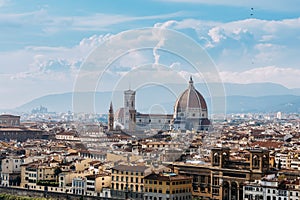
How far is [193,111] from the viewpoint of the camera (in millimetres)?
42906

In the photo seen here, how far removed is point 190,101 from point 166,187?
26.3 meters

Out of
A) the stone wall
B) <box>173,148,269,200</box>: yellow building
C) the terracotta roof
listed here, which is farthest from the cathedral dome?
the terracotta roof

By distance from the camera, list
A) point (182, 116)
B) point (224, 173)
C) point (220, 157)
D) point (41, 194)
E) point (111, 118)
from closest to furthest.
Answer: point (224, 173), point (220, 157), point (41, 194), point (111, 118), point (182, 116)

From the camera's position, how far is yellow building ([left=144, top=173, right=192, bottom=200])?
16.7 m

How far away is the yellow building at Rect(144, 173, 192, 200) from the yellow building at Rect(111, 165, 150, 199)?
0.95 feet

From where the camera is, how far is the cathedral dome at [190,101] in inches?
1673

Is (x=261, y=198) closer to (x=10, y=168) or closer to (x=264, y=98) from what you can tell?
(x=10, y=168)

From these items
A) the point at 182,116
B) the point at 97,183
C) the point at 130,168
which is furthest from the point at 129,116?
the point at 130,168

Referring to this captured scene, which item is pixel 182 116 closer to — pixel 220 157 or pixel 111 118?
pixel 111 118

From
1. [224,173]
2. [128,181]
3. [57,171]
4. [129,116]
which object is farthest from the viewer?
[129,116]

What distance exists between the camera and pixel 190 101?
4281 centimetres

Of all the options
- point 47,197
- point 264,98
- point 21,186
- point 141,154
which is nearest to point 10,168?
point 21,186

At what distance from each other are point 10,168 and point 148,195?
239 inches

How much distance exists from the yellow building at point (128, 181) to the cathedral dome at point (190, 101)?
2446 centimetres
